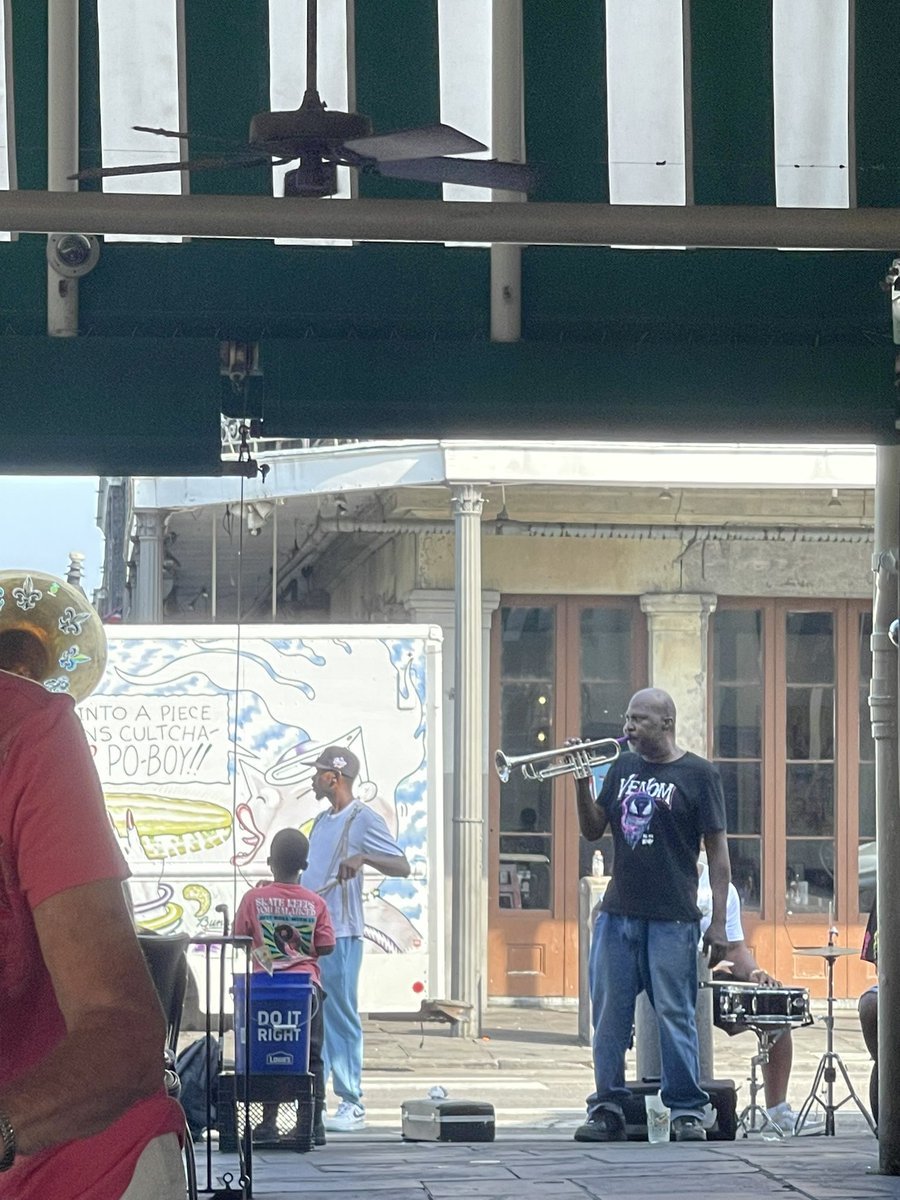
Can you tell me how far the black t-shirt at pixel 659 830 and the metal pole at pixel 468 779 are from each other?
16.9ft

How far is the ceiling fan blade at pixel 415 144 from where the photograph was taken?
15.1 feet

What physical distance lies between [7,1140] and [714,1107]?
6.38 m

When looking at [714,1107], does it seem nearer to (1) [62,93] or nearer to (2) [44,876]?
(1) [62,93]

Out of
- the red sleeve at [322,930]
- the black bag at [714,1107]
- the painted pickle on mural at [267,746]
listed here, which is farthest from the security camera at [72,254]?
the painted pickle on mural at [267,746]

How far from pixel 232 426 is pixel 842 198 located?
7.87ft

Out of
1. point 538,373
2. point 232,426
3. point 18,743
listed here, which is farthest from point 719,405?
point 18,743

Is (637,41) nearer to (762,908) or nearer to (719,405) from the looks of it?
(719,405)

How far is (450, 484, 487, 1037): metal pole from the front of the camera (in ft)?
41.8

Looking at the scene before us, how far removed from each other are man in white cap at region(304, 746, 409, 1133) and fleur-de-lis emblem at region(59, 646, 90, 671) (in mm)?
2869

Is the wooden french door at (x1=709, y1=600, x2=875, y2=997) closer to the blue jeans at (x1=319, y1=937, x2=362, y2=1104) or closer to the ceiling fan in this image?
the blue jeans at (x1=319, y1=937, x2=362, y2=1104)

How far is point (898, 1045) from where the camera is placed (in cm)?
656

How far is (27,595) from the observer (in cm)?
625

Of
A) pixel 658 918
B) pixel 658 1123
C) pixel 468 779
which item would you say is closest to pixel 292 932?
pixel 658 918

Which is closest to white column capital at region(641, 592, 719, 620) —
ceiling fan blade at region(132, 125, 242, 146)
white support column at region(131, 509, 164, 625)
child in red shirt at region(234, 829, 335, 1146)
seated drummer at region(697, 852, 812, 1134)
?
white support column at region(131, 509, 164, 625)
